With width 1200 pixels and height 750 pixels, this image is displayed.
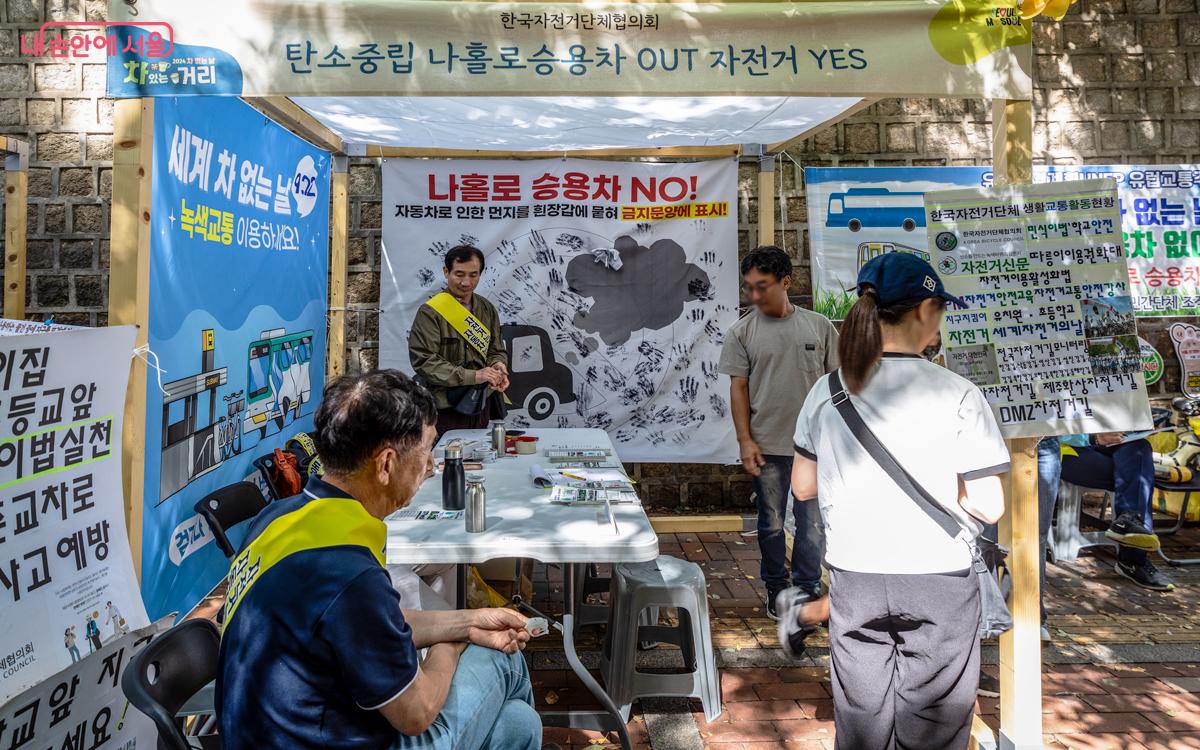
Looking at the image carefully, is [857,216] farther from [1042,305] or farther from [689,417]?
[1042,305]

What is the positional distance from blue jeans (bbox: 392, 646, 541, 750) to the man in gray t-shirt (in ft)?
6.80

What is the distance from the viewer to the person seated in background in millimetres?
4309

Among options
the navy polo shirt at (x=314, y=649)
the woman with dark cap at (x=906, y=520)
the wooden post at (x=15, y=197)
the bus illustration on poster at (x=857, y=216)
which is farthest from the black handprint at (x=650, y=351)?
the navy polo shirt at (x=314, y=649)

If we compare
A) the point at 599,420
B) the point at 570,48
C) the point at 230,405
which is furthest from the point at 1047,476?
the point at 230,405

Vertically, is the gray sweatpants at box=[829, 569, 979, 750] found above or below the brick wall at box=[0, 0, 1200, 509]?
below

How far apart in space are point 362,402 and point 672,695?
5.85 feet

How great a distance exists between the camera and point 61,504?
2.05m

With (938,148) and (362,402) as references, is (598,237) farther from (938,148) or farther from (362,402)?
(362,402)

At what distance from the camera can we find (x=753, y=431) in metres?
3.86

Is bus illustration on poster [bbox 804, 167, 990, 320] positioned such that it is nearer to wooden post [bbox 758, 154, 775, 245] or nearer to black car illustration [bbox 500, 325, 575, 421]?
wooden post [bbox 758, 154, 775, 245]

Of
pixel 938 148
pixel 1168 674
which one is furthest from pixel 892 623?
pixel 938 148

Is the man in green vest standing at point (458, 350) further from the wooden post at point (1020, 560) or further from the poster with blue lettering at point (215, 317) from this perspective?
the wooden post at point (1020, 560)

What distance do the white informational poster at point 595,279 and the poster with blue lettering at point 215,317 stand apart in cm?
74

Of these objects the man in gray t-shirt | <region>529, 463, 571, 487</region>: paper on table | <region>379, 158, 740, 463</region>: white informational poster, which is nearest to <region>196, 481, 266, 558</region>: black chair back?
<region>529, 463, 571, 487</region>: paper on table
